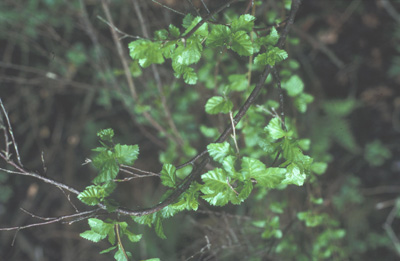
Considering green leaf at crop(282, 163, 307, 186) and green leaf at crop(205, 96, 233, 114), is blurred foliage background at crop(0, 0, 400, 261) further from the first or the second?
green leaf at crop(282, 163, 307, 186)

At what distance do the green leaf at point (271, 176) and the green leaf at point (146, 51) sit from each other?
443 millimetres

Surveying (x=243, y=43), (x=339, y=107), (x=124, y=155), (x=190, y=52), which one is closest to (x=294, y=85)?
(x=243, y=43)

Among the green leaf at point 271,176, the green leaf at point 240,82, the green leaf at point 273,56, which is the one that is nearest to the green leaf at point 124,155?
the green leaf at point 271,176

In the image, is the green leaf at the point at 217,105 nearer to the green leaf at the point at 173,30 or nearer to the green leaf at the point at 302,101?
the green leaf at the point at 173,30

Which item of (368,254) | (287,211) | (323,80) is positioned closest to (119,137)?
(287,211)

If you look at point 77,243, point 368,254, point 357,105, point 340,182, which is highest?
point 357,105

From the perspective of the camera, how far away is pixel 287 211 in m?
2.22

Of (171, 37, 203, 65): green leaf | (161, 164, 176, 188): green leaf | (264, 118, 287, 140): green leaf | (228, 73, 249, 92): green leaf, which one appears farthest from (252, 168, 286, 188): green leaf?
(228, 73, 249, 92): green leaf

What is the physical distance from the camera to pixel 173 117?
2564 mm

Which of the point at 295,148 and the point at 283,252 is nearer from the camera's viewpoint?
the point at 295,148

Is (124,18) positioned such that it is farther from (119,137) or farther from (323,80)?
(323,80)

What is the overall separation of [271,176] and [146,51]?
1.64 ft

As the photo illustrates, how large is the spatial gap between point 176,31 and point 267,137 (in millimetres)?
533

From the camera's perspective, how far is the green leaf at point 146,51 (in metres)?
0.95
